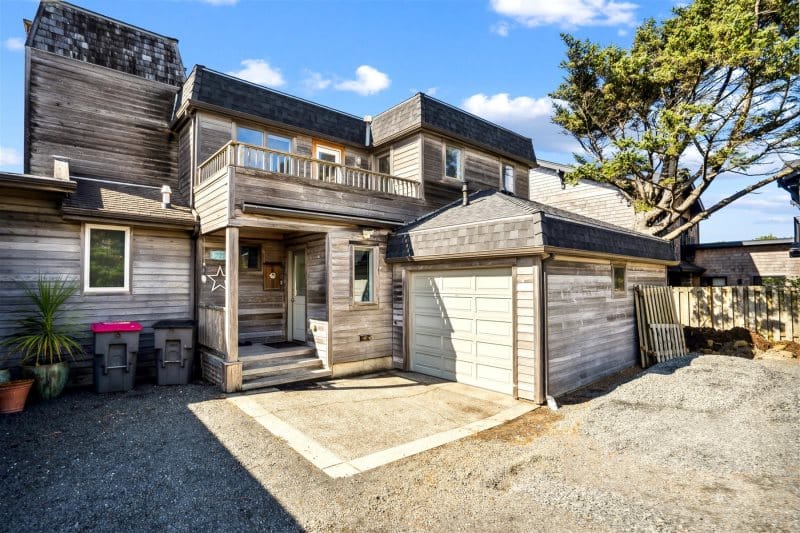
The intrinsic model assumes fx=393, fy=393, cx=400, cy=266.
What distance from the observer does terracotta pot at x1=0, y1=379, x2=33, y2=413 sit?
5902 mm

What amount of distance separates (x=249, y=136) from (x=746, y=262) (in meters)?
23.1

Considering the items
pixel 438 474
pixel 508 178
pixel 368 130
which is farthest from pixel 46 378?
pixel 508 178

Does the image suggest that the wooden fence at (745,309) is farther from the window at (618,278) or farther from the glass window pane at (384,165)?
the glass window pane at (384,165)

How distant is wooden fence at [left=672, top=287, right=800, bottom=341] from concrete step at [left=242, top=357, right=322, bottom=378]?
1130 cm

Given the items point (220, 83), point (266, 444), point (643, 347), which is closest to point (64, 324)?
point (266, 444)

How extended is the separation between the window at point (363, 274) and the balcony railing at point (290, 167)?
1464 millimetres

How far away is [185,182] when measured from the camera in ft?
31.4

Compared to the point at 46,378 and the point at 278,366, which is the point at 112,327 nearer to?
the point at 46,378

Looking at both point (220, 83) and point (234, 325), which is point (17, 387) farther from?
point (220, 83)

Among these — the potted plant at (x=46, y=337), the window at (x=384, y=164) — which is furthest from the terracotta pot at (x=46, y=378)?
the window at (x=384, y=164)

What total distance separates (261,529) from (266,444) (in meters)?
1.80

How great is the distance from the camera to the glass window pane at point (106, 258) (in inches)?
310

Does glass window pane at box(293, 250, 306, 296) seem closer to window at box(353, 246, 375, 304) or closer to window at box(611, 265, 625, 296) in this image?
window at box(353, 246, 375, 304)

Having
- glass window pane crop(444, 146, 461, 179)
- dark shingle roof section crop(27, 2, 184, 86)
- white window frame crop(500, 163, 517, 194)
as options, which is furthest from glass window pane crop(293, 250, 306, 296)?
white window frame crop(500, 163, 517, 194)
